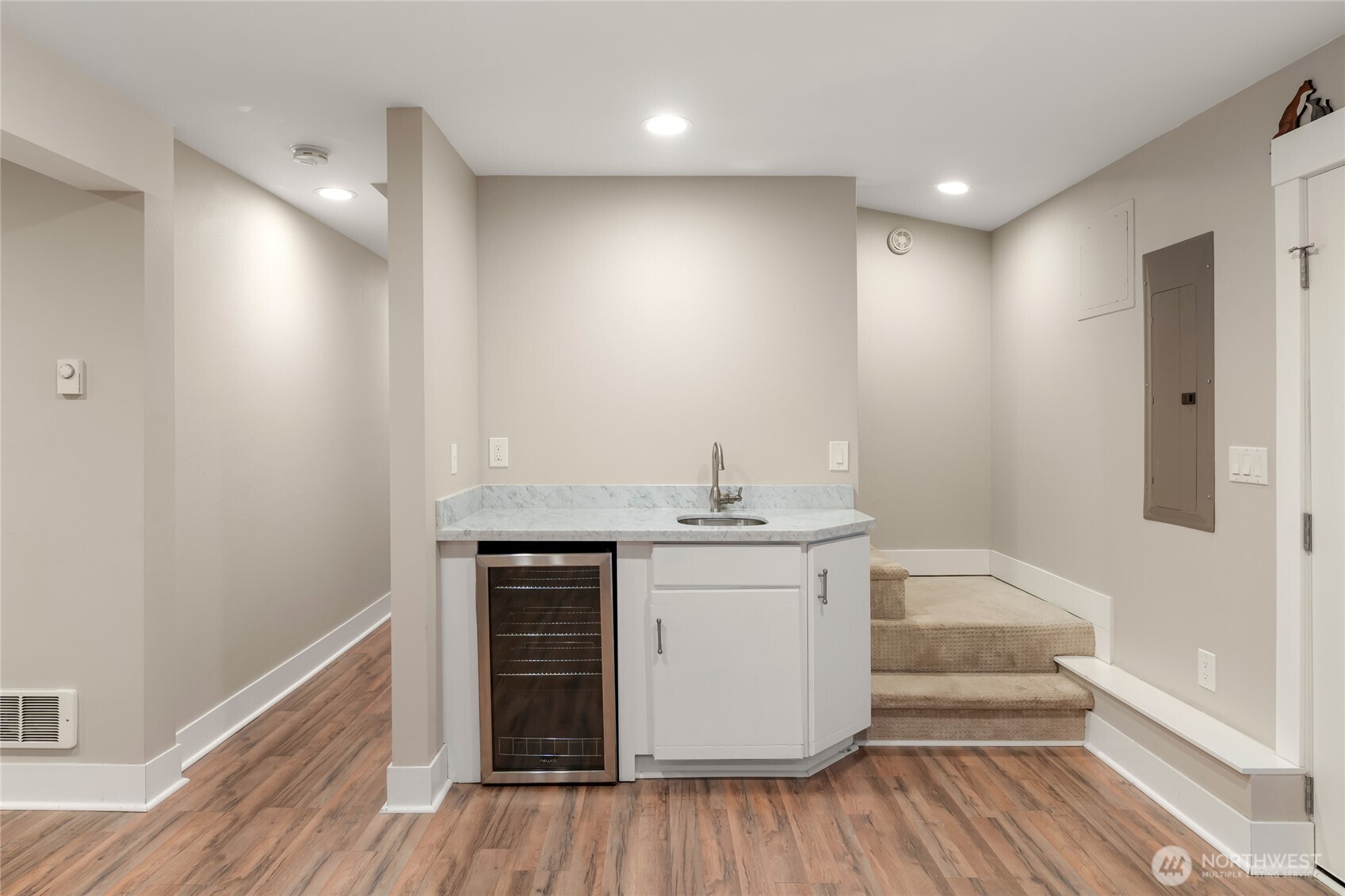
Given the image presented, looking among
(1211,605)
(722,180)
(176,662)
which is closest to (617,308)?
(722,180)

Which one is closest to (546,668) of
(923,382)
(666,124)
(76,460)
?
(76,460)

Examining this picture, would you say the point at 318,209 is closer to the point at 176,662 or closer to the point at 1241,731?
the point at 176,662

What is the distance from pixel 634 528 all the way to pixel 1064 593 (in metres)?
2.07

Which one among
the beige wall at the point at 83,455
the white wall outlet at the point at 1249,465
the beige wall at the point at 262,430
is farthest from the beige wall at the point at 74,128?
the white wall outlet at the point at 1249,465

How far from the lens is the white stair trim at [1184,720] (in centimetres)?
225

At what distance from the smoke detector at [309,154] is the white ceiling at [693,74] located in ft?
0.17

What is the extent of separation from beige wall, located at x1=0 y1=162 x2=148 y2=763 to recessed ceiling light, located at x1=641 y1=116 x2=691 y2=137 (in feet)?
5.58

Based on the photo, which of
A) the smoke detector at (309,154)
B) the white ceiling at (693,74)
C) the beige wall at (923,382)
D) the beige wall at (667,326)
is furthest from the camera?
the beige wall at (923,382)

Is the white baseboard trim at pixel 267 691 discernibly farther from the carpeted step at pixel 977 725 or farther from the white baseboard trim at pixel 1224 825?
the white baseboard trim at pixel 1224 825

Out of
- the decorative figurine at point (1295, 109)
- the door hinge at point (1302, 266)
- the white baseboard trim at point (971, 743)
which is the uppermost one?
the decorative figurine at point (1295, 109)

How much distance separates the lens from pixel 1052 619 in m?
3.30

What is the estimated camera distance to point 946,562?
4.25 m

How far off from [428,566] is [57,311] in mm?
1464

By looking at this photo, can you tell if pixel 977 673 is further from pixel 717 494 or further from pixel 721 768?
pixel 717 494
